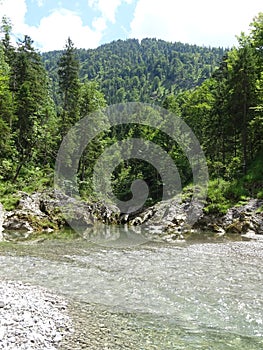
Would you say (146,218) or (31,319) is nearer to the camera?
(31,319)

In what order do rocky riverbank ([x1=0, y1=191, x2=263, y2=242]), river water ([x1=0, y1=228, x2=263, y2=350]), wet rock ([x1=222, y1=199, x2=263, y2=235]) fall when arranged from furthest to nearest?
rocky riverbank ([x1=0, y1=191, x2=263, y2=242])
wet rock ([x1=222, y1=199, x2=263, y2=235])
river water ([x1=0, y1=228, x2=263, y2=350])

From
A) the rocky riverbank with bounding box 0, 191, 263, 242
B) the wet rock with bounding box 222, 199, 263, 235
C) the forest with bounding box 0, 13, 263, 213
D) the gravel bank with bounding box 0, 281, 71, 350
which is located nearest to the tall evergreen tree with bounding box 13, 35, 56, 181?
the forest with bounding box 0, 13, 263, 213

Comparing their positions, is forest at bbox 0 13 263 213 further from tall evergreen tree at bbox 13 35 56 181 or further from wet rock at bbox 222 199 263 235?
wet rock at bbox 222 199 263 235

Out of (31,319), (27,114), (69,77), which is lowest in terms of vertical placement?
(31,319)

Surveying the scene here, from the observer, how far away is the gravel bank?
7164 millimetres

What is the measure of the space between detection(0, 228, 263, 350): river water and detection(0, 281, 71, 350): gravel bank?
108 cm

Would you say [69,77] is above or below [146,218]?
above

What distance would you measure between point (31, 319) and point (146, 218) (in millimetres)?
26459

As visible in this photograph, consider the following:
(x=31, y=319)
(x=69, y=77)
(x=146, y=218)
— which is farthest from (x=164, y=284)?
(x=69, y=77)

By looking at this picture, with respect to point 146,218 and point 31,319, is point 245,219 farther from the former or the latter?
point 31,319

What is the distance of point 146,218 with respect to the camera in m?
34.3

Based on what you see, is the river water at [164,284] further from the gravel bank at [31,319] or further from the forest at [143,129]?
the forest at [143,129]

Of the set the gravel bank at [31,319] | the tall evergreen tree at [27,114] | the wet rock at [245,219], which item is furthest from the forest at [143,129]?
the gravel bank at [31,319]

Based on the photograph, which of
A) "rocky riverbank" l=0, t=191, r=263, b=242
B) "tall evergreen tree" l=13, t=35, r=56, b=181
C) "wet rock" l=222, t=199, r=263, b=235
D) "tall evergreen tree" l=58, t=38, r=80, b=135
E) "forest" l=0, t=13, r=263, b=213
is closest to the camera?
"wet rock" l=222, t=199, r=263, b=235
